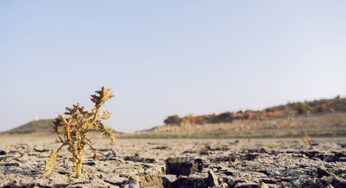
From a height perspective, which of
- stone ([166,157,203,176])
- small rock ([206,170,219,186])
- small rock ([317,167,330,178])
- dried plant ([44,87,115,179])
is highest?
dried plant ([44,87,115,179])

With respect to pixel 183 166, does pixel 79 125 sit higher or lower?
higher

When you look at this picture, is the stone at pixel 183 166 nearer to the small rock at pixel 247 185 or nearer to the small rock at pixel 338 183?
the small rock at pixel 247 185

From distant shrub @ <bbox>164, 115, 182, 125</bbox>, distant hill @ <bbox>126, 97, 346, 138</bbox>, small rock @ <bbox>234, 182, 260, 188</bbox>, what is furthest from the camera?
distant shrub @ <bbox>164, 115, 182, 125</bbox>

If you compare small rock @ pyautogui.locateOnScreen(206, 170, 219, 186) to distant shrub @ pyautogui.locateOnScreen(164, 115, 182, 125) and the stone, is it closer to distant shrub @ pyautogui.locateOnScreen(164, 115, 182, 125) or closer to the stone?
the stone

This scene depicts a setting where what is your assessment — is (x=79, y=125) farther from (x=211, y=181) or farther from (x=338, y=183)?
(x=338, y=183)

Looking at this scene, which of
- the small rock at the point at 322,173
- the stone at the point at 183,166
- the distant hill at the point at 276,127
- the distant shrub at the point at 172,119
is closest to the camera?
the small rock at the point at 322,173

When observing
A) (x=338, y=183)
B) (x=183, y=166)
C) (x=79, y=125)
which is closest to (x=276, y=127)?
(x=183, y=166)

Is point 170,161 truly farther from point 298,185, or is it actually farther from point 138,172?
point 298,185

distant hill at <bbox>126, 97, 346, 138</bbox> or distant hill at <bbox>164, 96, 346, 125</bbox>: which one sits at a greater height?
distant hill at <bbox>164, 96, 346, 125</bbox>

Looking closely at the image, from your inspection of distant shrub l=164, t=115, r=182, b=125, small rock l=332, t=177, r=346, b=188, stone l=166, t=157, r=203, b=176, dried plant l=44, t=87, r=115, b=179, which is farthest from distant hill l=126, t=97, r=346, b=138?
dried plant l=44, t=87, r=115, b=179

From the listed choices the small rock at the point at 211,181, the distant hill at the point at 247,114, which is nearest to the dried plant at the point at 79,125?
the small rock at the point at 211,181

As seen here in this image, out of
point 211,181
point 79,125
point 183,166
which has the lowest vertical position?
point 183,166

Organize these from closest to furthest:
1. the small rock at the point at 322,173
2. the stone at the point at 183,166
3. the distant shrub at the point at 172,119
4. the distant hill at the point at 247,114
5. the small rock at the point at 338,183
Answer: the small rock at the point at 338,183 → the small rock at the point at 322,173 → the stone at the point at 183,166 → the distant hill at the point at 247,114 → the distant shrub at the point at 172,119

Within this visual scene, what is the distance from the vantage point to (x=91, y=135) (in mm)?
3262
